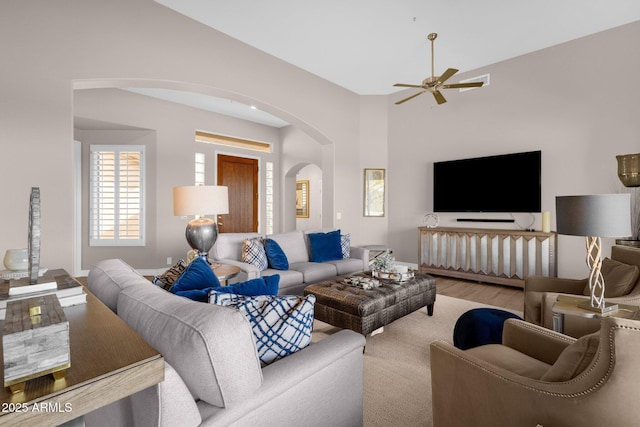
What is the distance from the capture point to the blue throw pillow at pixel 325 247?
423 cm

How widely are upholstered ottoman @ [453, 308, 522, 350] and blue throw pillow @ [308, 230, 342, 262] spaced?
→ 211cm

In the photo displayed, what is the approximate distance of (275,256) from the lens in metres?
3.68

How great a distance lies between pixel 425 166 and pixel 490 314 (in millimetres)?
3876

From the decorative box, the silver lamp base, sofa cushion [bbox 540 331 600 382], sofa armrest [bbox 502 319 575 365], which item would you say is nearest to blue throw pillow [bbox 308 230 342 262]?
the silver lamp base

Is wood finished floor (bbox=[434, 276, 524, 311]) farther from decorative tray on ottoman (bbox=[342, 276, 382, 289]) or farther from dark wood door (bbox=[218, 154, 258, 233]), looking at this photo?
dark wood door (bbox=[218, 154, 258, 233])

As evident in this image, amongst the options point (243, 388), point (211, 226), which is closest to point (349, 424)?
point (243, 388)

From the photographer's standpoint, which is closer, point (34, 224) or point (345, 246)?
point (34, 224)

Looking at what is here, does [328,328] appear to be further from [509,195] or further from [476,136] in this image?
[476,136]

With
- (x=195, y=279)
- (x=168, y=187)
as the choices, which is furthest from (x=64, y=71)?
(x=168, y=187)

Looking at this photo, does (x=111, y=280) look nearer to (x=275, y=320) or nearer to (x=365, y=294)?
(x=275, y=320)

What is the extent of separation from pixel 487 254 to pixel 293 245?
292 centimetres

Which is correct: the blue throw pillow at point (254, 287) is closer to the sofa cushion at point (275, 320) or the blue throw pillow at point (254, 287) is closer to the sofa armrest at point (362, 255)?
the sofa cushion at point (275, 320)

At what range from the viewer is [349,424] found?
4.73 feet

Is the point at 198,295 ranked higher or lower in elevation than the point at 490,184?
lower
